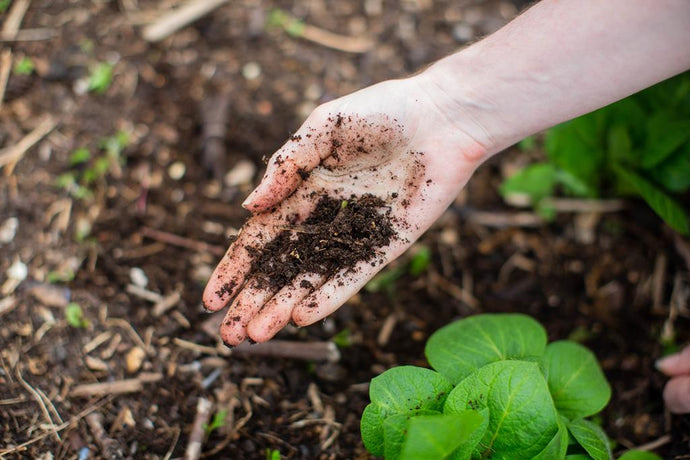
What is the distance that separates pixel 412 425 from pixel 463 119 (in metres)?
1.41

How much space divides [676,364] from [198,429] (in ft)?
7.12

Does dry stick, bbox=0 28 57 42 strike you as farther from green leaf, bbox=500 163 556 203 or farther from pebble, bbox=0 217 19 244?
green leaf, bbox=500 163 556 203

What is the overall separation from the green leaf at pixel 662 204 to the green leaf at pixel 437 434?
151 centimetres

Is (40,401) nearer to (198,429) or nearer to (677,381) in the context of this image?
(198,429)

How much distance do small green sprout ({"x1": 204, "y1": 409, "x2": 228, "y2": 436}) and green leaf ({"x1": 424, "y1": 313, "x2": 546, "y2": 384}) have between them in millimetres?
937

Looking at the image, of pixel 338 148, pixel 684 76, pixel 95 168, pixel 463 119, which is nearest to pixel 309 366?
pixel 338 148

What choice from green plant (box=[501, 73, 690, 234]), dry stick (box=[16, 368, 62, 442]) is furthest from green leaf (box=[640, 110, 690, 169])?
dry stick (box=[16, 368, 62, 442])

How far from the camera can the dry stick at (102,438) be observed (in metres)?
2.24

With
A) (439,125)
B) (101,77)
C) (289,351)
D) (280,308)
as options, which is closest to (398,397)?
(280,308)

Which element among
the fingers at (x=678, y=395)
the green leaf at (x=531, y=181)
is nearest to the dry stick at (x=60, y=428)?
the green leaf at (x=531, y=181)

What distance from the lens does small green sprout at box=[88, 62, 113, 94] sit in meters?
3.39

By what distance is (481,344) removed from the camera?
2178 millimetres

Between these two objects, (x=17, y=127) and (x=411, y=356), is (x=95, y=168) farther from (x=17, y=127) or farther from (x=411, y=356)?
(x=411, y=356)

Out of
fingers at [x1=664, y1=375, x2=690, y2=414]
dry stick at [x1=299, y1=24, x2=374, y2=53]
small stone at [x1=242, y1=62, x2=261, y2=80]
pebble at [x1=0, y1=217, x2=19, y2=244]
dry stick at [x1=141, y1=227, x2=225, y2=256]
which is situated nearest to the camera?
fingers at [x1=664, y1=375, x2=690, y2=414]
